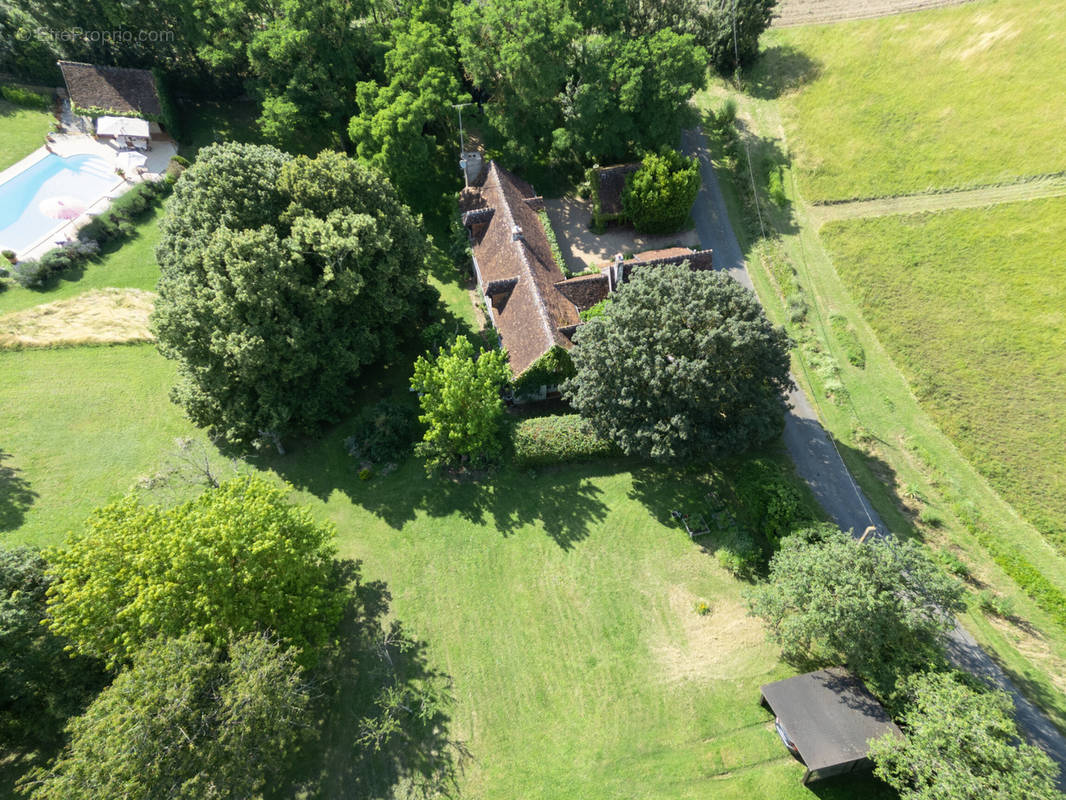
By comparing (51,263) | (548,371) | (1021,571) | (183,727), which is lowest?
(1021,571)

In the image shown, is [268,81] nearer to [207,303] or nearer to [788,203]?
[207,303]

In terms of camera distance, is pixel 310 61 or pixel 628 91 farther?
pixel 310 61

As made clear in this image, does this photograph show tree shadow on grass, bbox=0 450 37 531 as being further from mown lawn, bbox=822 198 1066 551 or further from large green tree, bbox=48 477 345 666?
mown lawn, bbox=822 198 1066 551

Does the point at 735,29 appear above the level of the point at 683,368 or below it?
above

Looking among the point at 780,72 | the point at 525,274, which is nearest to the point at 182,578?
the point at 525,274

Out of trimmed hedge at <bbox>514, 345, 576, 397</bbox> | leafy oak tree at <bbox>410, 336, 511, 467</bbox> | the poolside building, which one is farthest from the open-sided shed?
the poolside building

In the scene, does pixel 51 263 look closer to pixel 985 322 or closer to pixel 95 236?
pixel 95 236

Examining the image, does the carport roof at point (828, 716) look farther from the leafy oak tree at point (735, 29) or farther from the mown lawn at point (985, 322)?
the leafy oak tree at point (735, 29)

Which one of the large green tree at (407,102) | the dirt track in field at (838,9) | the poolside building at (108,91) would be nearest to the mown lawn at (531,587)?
the large green tree at (407,102)
